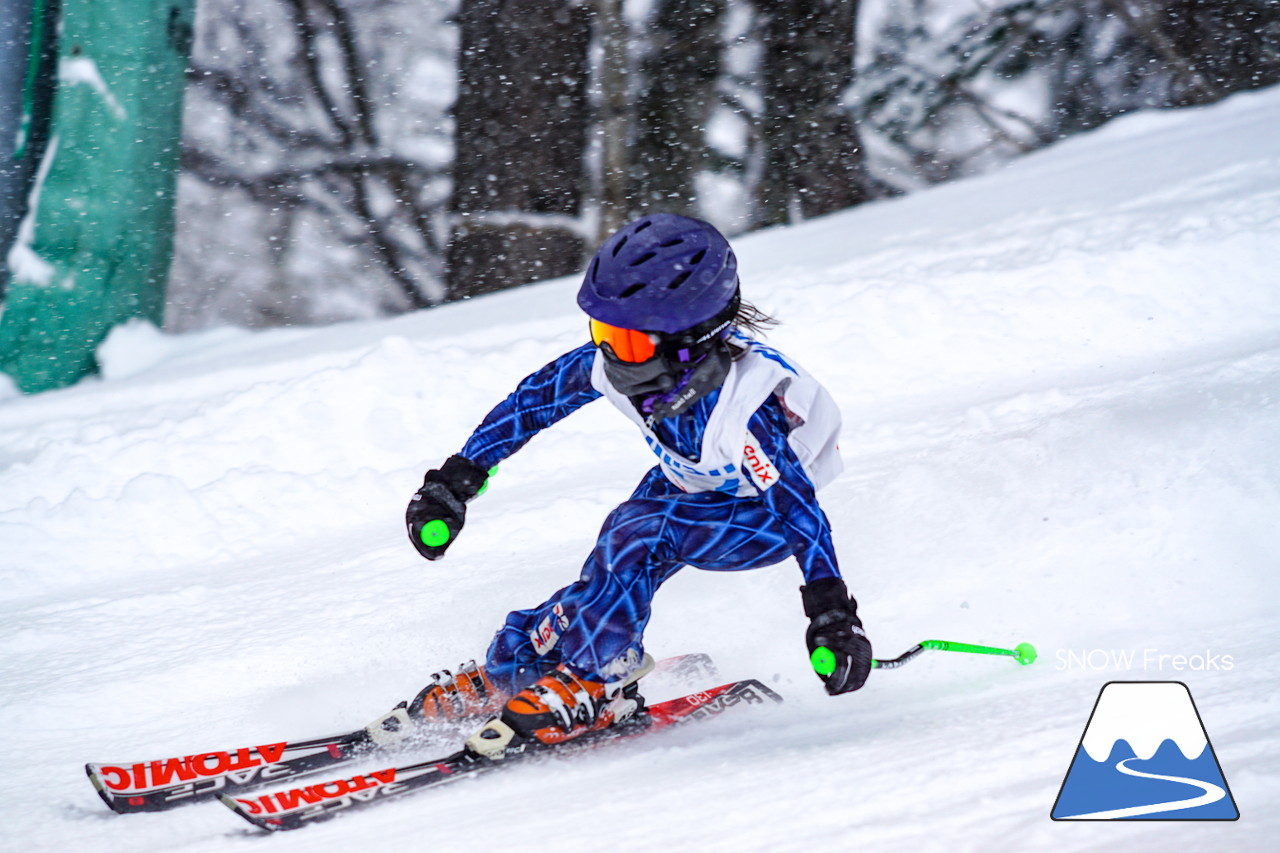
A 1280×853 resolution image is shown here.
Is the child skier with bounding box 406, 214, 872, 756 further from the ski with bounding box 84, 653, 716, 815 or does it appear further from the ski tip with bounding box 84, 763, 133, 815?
the ski tip with bounding box 84, 763, 133, 815

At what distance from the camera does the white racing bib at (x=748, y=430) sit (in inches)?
87.4

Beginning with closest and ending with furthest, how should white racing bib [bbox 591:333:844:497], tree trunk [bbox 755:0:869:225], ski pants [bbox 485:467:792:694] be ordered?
white racing bib [bbox 591:333:844:497], ski pants [bbox 485:467:792:694], tree trunk [bbox 755:0:869:225]

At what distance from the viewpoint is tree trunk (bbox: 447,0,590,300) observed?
21.9ft

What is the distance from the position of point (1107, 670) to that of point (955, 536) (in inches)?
30.5

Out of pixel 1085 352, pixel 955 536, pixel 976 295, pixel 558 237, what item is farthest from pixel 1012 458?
pixel 558 237

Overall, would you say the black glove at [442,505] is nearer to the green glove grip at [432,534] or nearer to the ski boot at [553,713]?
the green glove grip at [432,534]

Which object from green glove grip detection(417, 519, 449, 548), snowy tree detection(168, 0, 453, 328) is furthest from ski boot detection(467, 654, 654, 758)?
snowy tree detection(168, 0, 453, 328)

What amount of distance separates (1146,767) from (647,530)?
3.71 feet

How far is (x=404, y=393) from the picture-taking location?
4402 millimetres

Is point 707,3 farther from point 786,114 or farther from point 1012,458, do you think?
point 1012,458

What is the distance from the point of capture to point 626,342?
7.18 feet

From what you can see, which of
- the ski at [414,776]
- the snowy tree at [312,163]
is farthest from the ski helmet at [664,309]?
the snowy tree at [312,163]

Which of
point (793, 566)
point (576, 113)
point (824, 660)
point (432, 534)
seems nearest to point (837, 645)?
point (824, 660)

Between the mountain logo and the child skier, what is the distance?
48cm
